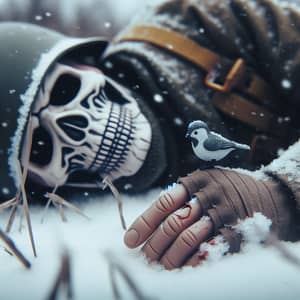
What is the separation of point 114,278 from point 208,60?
14.8 inches

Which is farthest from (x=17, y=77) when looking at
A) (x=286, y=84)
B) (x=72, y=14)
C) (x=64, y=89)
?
(x=72, y=14)

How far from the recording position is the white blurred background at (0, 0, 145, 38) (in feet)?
3.47

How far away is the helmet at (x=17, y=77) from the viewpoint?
496 millimetres

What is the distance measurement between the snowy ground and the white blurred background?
0.72 metres

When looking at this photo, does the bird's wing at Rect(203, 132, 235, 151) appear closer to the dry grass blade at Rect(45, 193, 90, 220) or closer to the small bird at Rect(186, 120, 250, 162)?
the small bird at Rect(186, 120, 250, 162)

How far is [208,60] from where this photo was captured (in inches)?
24.3

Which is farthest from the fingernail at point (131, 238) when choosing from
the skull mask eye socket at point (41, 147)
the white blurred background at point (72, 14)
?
the white blurred background at point (72, 14)

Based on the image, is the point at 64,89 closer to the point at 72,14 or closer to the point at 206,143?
the point at 206,143

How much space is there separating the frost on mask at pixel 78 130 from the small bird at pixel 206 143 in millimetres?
198

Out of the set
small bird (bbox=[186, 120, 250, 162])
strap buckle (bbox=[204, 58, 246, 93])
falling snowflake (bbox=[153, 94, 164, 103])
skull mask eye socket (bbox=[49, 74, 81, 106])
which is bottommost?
falling snowflake (bbox=[153, 94, 164, 103])

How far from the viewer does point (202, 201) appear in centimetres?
36

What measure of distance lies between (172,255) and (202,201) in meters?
0.04

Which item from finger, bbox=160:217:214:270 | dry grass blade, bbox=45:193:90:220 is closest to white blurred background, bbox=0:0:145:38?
dry grass blade, bbox=45:193:90:220

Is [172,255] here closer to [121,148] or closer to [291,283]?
[291,283]
